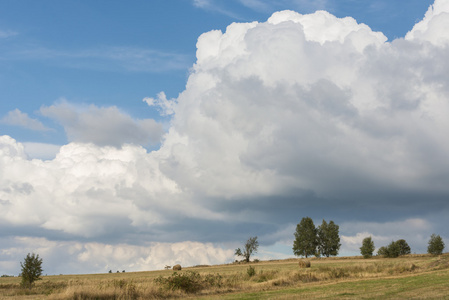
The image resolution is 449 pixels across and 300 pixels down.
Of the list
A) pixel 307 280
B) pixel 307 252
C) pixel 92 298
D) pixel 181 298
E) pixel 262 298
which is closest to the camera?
pixel 262 298

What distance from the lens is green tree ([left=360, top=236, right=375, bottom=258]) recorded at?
136125 mm

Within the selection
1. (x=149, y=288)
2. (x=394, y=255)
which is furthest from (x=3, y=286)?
(x=394, y=255)

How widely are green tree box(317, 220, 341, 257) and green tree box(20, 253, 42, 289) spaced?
110420 mm

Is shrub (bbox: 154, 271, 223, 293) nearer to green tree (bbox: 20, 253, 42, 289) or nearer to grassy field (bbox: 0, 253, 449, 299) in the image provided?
grassy field (bbox: 0, 253, 449, 299)

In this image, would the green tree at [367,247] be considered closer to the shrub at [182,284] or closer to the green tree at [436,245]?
the green tree at [436,245]

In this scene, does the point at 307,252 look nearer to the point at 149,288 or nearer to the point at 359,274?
the point at 359,274

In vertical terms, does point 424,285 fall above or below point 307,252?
below

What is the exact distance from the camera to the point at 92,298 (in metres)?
33.6

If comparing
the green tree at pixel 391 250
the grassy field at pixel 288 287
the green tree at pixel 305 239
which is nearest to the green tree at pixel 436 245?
the green tree at pixel 391 250

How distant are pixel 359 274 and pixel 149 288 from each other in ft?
89.7

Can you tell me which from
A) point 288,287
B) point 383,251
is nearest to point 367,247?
point 383,251

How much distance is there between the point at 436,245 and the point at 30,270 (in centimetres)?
10935

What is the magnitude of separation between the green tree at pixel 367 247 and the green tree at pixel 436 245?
16.2 metres

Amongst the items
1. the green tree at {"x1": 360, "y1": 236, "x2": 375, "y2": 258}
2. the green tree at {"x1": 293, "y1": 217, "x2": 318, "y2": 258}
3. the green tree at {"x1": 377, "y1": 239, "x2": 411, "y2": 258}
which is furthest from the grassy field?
the green tree at {"x1": 293, "y1": 217, "x2": 318, "y2": 258}
